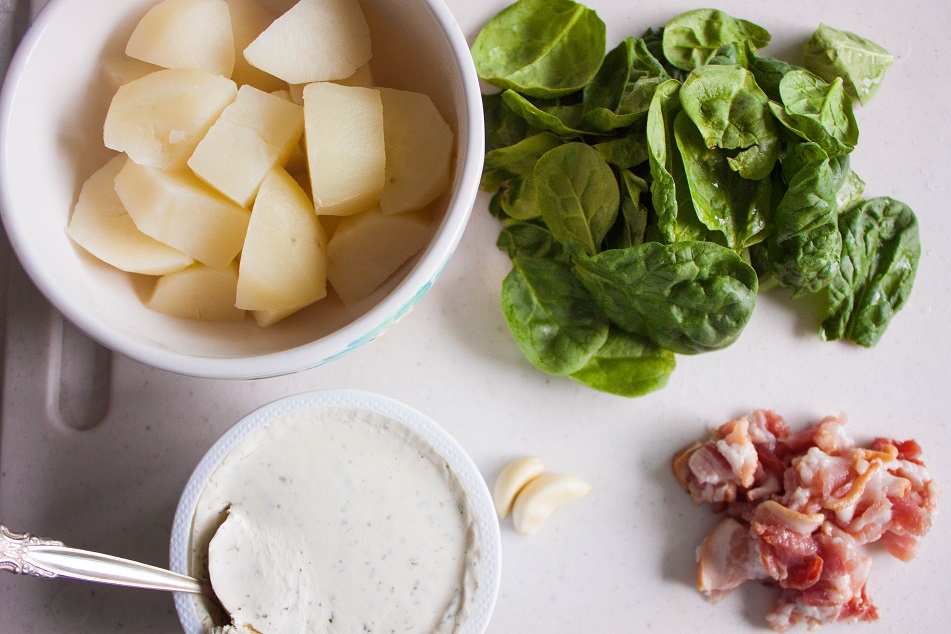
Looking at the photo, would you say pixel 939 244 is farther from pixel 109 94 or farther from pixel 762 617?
pixel 109 94

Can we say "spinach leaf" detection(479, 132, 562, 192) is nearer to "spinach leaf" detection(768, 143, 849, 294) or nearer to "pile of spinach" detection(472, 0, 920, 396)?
"pile of spinach" detection(472, 0, 920, 396)

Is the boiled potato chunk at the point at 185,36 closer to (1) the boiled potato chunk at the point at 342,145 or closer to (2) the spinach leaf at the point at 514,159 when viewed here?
(1) the boiled potato chunk at the point at 342,145

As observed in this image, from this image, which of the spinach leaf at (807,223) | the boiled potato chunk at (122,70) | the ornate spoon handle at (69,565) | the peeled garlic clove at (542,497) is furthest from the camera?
the peeled garlic clove at (542,497)

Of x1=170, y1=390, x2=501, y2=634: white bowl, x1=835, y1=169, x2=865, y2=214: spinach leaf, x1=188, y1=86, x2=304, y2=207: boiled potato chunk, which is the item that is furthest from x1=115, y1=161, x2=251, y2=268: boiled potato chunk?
x1=835, y1=169, x2=865, y2=214: spinach leaf

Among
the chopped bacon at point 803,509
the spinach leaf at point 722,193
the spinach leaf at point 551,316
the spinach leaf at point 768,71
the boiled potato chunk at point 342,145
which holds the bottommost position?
the chopped bacon at point 803,509

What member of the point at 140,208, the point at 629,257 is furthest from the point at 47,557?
the point at 629,257

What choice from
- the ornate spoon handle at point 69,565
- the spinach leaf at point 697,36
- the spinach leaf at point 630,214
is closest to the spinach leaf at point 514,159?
the spinach leaf at point 630,214
